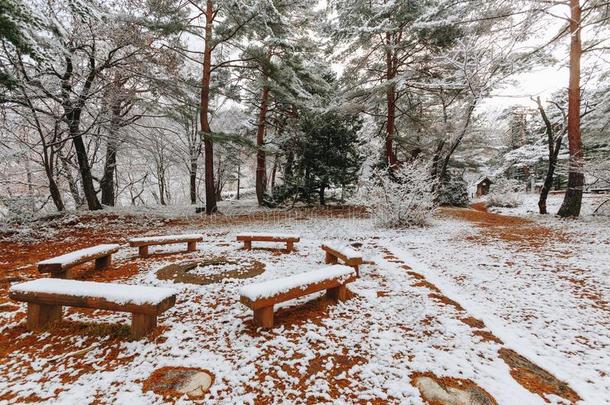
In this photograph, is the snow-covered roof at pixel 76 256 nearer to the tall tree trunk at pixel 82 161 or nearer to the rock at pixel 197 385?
the rock at pixel 197 385

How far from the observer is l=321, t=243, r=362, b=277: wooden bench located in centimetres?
369

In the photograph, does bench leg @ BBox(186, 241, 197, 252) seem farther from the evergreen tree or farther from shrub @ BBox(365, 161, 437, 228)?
the evergreen tree

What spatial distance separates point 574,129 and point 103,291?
11648 mm

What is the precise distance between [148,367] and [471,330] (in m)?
2.71

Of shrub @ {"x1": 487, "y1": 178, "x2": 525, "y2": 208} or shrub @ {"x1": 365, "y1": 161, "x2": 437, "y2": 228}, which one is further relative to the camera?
shrub @ {"x1": 487, "y1": 178, "x2": 525, "y2": 208}

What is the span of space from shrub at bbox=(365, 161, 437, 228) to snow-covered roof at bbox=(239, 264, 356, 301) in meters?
4.94

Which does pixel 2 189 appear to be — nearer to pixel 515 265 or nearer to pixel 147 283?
pixel 147 283

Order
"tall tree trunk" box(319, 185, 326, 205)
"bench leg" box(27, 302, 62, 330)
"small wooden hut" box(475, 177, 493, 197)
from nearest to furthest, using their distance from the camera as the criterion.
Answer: "bench leg" box(27, 302, 62, 330) → "tall tree trunk" box(319, 185, 326, 205) → "small wooden hut" box(475, 177, 493, 197)

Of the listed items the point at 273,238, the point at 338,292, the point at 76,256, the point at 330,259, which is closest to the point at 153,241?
the point at 76,256

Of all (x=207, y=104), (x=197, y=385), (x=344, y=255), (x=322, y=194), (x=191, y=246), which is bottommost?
(x=197, y=385)

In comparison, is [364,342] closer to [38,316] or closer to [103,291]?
[103,291]

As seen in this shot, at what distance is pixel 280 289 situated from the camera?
2514 mm

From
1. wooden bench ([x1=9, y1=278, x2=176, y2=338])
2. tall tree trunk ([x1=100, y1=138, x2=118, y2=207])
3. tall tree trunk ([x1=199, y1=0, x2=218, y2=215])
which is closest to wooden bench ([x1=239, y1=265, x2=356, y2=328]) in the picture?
wooden bench ([x1=9, y1=278, x2=176, y2=338])

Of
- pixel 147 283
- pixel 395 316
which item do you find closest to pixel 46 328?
pixel 147 283
